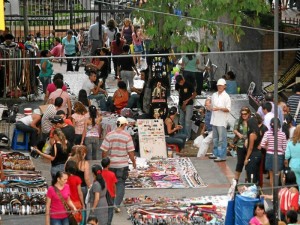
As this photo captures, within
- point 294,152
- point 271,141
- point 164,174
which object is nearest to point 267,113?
point 271,141

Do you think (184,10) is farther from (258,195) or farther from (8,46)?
(258,195)

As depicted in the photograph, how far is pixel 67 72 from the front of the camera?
32.9m

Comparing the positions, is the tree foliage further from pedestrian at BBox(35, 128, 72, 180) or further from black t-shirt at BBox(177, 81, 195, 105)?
pedestrian at BBox(35, 128, 72, 180)

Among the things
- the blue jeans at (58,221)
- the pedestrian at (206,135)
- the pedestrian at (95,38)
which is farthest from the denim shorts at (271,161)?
the pedestrian at (95,38)

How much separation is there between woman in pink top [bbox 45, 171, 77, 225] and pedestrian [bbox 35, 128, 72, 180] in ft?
6.27

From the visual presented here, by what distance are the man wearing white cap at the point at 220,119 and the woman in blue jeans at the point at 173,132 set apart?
0.85 m

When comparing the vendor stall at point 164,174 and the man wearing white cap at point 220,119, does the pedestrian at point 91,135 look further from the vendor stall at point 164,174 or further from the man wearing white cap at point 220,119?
the man wearing white cap at point 220,119

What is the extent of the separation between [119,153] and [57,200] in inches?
95.5

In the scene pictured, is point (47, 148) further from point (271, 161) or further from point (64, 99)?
point (271, 161)

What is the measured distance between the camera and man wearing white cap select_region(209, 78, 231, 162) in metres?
23.7

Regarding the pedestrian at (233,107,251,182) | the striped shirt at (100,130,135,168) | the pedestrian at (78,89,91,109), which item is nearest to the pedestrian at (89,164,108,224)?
the striped shirt at (100,130,135,168)

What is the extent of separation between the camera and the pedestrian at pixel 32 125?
79.1ft

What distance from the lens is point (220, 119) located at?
77.7 ft

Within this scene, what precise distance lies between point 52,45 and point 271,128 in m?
13.4
